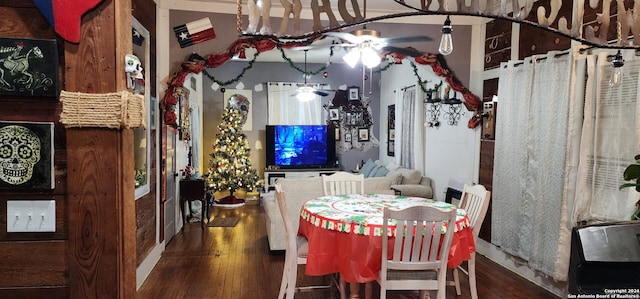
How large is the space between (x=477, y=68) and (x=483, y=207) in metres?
2.02

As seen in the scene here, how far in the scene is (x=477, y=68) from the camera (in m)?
4.35

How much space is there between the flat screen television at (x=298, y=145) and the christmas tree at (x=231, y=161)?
1.85ft

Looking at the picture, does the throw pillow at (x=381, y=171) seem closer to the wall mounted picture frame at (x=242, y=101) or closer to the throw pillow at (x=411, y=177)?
the throw pillow at (x=411, y=177)

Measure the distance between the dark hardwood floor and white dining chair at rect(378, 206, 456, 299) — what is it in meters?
0.86

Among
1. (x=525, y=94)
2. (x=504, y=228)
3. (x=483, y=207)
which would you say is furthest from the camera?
(x=504, y=228)

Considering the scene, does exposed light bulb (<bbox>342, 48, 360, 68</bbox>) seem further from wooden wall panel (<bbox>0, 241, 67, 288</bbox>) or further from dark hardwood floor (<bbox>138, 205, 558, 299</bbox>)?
wooden wall panel (<bbox>0, 241, 67, 288</bbox>)

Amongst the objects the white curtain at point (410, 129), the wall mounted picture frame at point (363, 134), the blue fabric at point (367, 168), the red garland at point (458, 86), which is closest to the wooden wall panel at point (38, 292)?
the red garland at point (458, 86)

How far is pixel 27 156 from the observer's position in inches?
48.9

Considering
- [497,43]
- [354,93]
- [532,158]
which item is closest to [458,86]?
[497,43]

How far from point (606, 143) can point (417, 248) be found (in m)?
1.69

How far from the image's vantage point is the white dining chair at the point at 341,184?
387cm

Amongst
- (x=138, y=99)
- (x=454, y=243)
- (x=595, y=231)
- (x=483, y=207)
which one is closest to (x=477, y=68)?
(x=483, y=207)

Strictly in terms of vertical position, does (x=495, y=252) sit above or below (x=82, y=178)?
below

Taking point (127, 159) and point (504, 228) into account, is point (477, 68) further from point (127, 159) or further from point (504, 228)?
point (127, 159)
